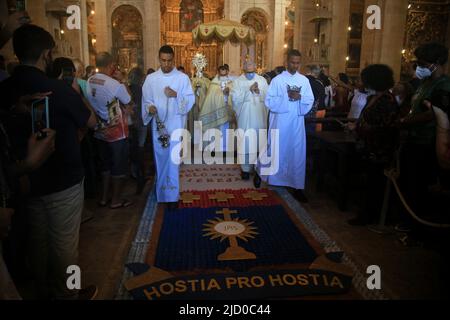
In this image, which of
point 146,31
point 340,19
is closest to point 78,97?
point 340,19

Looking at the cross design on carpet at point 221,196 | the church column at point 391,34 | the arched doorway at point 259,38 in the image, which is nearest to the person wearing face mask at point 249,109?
the cross design on carpet at point 221,196

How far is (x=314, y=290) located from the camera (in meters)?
3.11

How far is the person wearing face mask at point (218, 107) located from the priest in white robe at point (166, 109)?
11.6ft

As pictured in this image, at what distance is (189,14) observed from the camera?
941 inches

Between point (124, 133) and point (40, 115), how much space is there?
2760 millimetres

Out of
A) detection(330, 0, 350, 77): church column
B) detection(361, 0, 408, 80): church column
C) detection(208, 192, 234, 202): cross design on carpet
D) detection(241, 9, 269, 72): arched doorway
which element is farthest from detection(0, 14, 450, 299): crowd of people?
detection(241, 9, 269, 72): arched doorway

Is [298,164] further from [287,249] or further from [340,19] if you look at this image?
[340,19]

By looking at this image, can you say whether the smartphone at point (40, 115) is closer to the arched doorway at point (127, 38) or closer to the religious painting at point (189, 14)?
Result: the arched doorway at point (127, 38)

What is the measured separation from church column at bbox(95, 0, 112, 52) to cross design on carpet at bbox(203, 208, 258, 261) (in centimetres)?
1740

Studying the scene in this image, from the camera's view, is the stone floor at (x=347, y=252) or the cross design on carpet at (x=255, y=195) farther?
the cross design on carpet at (x=255, y=195)

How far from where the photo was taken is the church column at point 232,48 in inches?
787

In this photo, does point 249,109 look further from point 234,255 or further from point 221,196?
point 234,255

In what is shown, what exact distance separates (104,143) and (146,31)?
17.2 metres

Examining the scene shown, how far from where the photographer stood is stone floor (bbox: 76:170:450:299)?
10.8 feet
